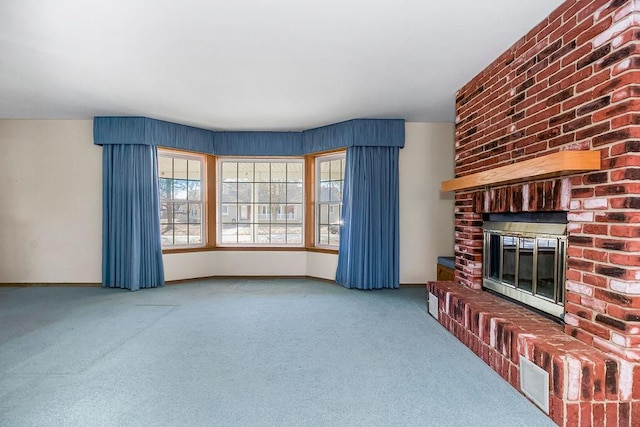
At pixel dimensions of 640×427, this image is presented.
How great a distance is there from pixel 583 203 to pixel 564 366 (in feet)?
2.88

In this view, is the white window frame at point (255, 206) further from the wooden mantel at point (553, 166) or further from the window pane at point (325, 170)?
the wooden mantel at point (553, 166)

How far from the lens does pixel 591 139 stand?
1739mm

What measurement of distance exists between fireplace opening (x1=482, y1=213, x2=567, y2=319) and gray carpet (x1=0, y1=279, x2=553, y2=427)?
23.8 inches

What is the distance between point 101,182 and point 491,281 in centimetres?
505

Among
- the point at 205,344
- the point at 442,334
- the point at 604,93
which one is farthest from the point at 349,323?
the point at 604,93

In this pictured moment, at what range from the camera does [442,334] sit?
9.07 feet

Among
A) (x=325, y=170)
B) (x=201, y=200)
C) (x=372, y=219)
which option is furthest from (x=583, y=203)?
(x=201, y=200)

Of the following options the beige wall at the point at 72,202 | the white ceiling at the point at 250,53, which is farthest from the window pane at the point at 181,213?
the white ceiling at the point at 250,53

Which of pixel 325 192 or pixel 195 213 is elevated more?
pixel 325 192

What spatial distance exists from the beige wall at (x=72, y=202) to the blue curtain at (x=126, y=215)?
257mm

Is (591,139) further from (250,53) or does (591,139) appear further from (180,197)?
(180,197)

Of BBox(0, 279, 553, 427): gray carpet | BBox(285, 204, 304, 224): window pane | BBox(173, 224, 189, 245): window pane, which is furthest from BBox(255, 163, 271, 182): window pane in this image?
BBox(0, 279, 553, 427): gray carpet

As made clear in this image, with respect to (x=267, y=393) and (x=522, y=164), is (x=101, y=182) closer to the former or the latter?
(x=267, y=393)

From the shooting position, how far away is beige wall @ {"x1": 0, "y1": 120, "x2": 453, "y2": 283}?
448cm
